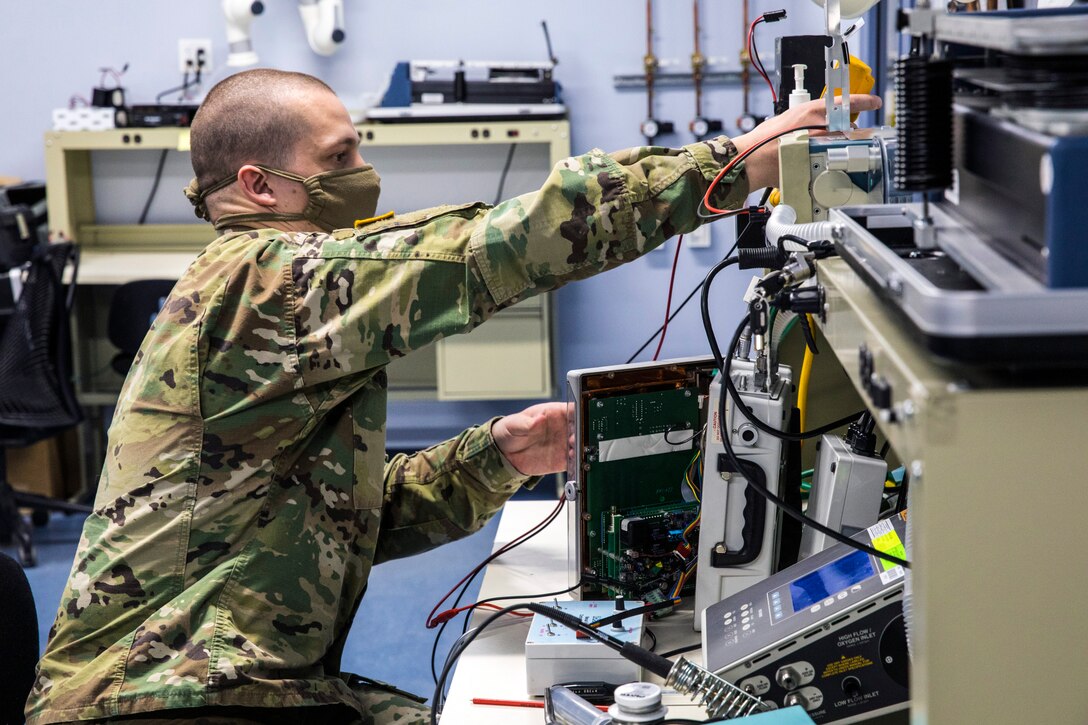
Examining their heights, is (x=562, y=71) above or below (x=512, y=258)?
above

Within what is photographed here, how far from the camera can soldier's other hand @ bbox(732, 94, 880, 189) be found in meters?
1.21

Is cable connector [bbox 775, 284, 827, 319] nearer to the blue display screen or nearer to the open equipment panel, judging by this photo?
the blue display screen

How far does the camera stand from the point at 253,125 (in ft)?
4.89

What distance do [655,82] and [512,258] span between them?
329 cm

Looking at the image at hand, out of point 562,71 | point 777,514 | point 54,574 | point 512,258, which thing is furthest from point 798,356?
point 562,71

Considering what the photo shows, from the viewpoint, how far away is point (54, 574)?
338 cm

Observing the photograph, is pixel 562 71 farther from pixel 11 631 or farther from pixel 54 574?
pixel 11 631

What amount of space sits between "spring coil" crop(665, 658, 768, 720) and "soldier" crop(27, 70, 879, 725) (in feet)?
1.45

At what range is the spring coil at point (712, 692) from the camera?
1.01m

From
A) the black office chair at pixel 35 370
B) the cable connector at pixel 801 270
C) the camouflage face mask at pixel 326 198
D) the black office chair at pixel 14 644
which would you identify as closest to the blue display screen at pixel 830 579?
the cable connector at pixel 801 270

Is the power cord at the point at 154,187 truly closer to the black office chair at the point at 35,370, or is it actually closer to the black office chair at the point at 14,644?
the black office chair at the point at 35,370

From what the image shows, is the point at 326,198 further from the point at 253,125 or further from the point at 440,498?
the point at 440,498

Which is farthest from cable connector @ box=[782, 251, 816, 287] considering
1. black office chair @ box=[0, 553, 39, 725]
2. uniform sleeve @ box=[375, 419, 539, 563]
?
black office chair @ box=[0, 553, 39, 725]

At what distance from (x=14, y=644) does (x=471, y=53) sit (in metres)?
3.38
